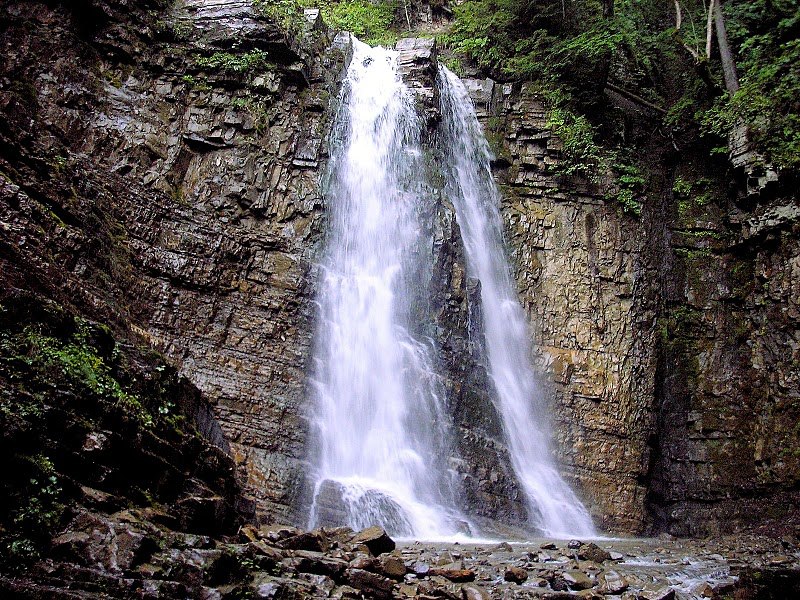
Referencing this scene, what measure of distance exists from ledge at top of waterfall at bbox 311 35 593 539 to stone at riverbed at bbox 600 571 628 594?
3.70 metres

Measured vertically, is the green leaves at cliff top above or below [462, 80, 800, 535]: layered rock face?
above

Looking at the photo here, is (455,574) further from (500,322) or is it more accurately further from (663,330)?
(663,330)

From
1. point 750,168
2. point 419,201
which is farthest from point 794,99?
point 419,201

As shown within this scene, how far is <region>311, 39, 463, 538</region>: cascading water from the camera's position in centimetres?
1034

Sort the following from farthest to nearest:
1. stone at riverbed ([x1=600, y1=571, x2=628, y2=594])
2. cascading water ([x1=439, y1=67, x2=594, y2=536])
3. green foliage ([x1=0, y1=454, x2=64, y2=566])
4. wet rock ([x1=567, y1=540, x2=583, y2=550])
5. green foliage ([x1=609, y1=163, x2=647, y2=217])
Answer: green foliage ([x1=609, y1=163, x2=647, y2=217])
cascading water ([x1=439, y1=67, x2=594, y2=536])
wet rock ([x1=567, y1=540, x2=583, y2=550])
stone at riverbed ([x1=600, y1=571, x2=628, y2=594])
green foliage ([x1=0, y1=454, x2=64, y2=566])

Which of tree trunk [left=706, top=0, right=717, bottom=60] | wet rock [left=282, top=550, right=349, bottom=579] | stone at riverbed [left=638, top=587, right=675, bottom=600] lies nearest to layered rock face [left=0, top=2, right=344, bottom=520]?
wet rock [left=282, top=550, right=349, bottom=579]

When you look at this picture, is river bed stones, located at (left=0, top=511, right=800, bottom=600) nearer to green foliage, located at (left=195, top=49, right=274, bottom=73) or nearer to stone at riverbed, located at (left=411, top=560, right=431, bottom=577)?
stone at riverbed, located at (left=411, top=560, right=431, bottom=577)

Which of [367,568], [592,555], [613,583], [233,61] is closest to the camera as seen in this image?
[367,568]

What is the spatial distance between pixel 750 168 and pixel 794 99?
1.79 metres

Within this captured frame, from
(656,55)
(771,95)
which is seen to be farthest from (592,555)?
(656,55)

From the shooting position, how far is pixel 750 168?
1373 centimetres

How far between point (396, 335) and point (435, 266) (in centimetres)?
185

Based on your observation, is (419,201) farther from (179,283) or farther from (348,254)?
(179,283)

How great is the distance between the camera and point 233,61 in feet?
45.2
